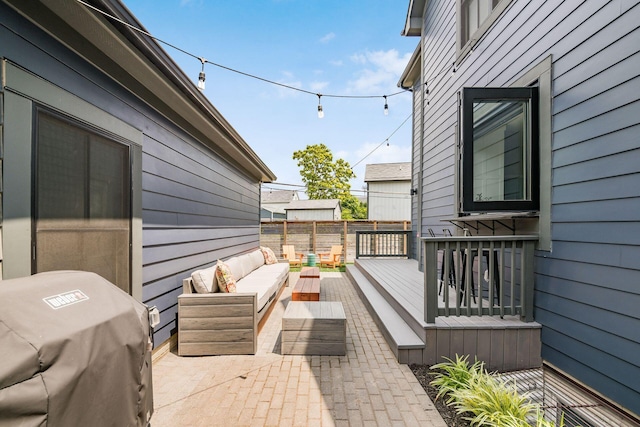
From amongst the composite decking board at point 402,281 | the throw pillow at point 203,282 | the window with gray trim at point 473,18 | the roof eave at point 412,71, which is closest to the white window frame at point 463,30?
the window with gray trim at point 473,18

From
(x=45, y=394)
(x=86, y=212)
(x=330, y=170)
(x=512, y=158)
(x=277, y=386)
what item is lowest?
(x=277, y=386)

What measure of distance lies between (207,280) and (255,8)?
634 centimetres

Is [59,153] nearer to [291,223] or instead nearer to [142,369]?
[142,369]

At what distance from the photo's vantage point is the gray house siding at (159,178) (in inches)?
70.2

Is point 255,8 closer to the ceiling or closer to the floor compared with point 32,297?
closer to the ceiling

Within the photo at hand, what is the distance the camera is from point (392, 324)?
3.37 metres

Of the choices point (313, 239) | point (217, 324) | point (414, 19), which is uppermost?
point (414, 19)

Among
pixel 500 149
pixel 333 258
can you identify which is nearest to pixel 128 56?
pixel 500 149

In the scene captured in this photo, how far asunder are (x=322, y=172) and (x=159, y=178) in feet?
66.3

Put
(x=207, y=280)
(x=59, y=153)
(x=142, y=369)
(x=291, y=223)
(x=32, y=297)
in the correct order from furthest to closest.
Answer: (x=291, y=223), (x=207, y=280), (x=59, y=153), (x=142, y=369), (x=32, y=297)

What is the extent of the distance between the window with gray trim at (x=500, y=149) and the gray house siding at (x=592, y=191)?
0.19 metres

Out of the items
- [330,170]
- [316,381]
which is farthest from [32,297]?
[330,170]

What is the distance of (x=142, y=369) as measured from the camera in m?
1.38

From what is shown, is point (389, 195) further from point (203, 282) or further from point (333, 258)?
point (203, 282)
